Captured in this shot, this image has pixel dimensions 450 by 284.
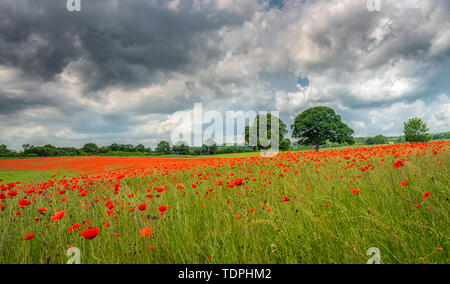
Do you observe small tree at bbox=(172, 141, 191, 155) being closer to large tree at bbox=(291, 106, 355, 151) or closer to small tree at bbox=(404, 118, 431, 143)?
large tree at bbox=(291, 106, 355, 151)

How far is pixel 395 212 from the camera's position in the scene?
2740 mm

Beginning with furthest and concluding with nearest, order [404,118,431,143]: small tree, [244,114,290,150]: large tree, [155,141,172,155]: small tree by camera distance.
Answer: [155,141,172,155]: small tree < [244,114,290,150]: large tree < [404,118,431,143]: small tree

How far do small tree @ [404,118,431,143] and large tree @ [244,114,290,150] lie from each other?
72.2 ft

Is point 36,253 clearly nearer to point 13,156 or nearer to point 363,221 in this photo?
point 363,221

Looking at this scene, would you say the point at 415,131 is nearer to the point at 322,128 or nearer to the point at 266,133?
the point at 322,128

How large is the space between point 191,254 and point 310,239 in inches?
56.0

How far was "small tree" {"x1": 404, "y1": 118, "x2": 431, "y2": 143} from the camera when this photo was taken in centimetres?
3179

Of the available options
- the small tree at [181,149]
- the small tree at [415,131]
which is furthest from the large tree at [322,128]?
the small tree at [181,149]

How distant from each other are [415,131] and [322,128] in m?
15.4

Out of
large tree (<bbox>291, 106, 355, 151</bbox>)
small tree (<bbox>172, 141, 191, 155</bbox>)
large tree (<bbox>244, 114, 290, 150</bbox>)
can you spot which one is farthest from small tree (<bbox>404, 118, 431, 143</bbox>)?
small tree (<bbox>172, 141, 191, 155</bbox>)

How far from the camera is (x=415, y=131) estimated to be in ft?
107

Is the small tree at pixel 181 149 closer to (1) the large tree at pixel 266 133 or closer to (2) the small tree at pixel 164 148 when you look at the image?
(2) the small tree at pixel 164 148
